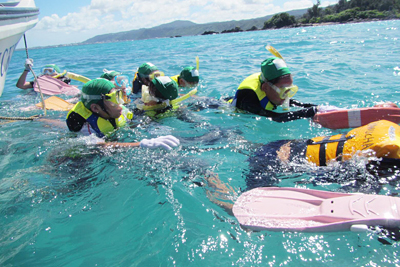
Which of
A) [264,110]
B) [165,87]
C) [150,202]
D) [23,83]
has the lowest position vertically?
[150,202]

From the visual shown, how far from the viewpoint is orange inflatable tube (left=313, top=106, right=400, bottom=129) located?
3.78 m

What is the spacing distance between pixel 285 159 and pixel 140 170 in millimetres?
1977

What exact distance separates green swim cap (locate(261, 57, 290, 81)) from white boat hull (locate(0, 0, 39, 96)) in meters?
4.39

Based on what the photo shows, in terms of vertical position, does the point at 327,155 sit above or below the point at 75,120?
below

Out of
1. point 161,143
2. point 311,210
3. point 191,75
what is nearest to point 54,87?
point 191,75

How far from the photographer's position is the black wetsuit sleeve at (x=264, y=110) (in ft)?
14.9

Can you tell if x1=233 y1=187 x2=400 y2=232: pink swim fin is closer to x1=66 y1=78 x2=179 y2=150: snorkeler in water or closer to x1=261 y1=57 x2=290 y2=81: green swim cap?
x1=66 y1=78 x2=179 y2=150: snorkeler in water

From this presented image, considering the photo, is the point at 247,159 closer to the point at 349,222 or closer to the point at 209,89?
the point at 349,222

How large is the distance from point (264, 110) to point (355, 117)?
143 cm

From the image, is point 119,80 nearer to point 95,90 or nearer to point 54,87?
point 95,90

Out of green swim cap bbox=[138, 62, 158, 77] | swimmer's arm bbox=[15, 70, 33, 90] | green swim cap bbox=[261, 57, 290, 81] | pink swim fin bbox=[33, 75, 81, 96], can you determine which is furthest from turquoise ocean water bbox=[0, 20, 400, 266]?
pink swim fin bbox=[33, 75, 81, 96]

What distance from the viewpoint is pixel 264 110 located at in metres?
4.63

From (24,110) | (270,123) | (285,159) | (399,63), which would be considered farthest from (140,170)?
(399,63)

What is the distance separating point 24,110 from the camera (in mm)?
7246
